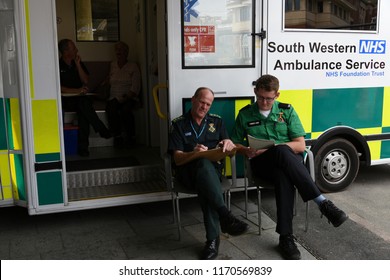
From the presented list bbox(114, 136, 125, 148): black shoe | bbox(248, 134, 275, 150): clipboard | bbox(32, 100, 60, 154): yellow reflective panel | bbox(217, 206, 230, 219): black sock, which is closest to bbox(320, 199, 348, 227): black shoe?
bbox(248, 134, 275, 150): clipboard

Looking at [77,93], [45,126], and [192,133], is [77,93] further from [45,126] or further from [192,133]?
[192,133]

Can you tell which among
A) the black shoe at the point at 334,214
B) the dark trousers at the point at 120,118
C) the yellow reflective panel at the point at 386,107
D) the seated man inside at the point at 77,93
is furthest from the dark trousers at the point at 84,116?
the yellow reflective panel at the point at 386,107

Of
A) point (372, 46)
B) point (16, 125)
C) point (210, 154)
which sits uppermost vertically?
point (372, 46)

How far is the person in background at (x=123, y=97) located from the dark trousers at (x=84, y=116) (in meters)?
0.27

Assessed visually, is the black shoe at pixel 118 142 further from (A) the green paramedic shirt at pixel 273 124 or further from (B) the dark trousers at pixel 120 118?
(A) the green paramedic shirt at pixel 273 124

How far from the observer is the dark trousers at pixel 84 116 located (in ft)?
15.8

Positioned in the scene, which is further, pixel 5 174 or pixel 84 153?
pixel 84 153

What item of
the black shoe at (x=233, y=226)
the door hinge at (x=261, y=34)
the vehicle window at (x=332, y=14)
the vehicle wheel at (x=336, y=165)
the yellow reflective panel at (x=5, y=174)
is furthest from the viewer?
the vehicle wheel at (x=336, y=165)

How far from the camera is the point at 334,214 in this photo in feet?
10.3

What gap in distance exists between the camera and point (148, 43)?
5250mm

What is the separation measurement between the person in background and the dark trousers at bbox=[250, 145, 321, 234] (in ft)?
7.79

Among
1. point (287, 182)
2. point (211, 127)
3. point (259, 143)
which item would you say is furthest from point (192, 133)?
point (287, 182)

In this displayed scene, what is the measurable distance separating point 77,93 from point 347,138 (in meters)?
2.86

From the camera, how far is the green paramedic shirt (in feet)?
11.8
